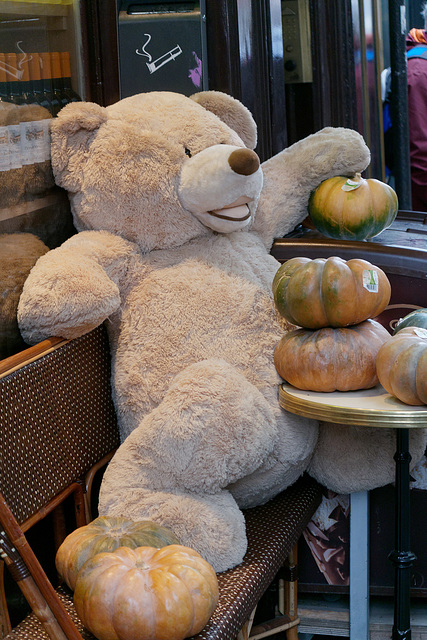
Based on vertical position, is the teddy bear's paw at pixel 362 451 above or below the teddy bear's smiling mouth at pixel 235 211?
below

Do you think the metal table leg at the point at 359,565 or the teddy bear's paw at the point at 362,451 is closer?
the teddy bear's paw at the point at 362,451

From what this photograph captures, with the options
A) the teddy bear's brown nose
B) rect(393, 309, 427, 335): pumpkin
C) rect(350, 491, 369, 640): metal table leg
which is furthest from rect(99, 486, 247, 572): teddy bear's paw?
the teddy bear's brown nose

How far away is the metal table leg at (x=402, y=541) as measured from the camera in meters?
2.31

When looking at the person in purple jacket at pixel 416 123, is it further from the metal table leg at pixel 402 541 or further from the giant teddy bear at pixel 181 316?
the metal table leg at pixel 402 541

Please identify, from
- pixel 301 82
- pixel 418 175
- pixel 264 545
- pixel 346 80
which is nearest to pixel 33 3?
pixel 264 545

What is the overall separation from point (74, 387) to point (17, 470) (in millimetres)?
377

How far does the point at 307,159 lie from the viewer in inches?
108

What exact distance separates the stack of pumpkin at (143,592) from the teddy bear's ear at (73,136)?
1146 mm

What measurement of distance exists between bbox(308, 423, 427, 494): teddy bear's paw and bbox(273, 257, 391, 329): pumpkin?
45 cm

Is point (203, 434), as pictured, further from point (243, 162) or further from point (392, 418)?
point (243, 162)

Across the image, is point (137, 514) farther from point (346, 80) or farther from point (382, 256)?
point (346, 80)

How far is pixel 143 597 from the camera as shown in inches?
68.5

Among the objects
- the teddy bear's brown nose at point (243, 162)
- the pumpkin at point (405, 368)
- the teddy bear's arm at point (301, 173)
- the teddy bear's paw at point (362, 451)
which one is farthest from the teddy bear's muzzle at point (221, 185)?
the teddy bear's paw at point (362, 451)

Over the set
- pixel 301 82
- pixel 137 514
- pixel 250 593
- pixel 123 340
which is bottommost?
pixel 250 593
